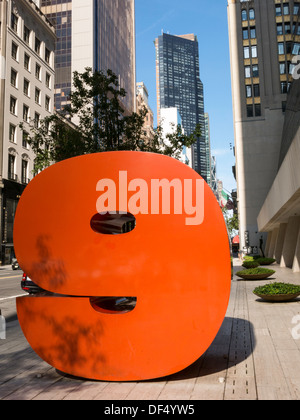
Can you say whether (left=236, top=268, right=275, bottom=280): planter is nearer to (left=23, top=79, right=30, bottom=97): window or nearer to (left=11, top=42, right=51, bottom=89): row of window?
(left=23, top=79, right=30, bottom=97): window

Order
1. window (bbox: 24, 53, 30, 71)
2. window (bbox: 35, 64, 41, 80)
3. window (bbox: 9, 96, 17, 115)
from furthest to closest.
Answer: window (bbox: 35, 64, 41, 80)
window (bbox: 24, 53, 30, 71)
window (bbox: 9, 96, 17, 115)

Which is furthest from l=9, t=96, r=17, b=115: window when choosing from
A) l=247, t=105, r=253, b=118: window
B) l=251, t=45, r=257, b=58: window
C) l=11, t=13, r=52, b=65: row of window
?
l=251, t=45, r=257, b=58: window

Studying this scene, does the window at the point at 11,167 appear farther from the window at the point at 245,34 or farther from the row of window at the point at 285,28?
the row of window at the point at 285,28

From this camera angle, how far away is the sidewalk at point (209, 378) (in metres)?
4.62

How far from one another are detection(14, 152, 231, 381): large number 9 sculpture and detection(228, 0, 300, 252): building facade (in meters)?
49.6

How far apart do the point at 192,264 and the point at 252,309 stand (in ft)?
22.9

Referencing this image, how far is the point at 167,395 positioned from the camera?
15.1 ft

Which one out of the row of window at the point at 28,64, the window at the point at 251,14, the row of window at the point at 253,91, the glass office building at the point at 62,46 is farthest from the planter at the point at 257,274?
the glass office building at the point at 62,46

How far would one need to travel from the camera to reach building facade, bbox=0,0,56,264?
40125mm

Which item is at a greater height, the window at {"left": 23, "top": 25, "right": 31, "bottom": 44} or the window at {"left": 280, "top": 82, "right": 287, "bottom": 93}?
the window at {"left": 23, "top": 25, "right": 31, "bottom": 44}

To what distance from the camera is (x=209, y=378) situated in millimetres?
5176
